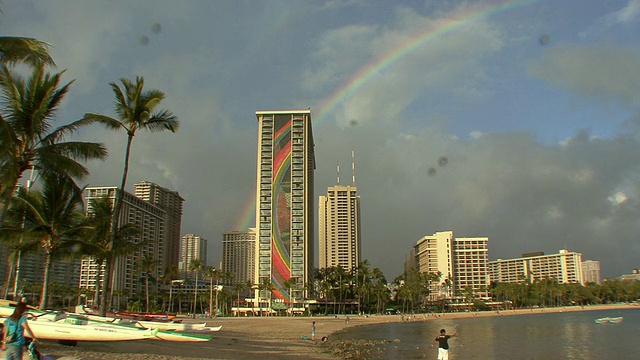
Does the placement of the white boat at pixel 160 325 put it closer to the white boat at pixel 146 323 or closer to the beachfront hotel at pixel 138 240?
the white boat at pixel 146 323

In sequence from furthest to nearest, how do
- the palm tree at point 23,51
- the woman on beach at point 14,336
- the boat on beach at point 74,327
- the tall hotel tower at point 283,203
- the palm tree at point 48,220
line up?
the tall hotel tower at point 283,203, the palm tree at point 48,220, the boat on beach at point 74,327, the palm tree at point 23,51, the woman on beach at point 14,336

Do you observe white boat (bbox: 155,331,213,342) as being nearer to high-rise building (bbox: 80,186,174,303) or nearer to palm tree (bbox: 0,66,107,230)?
palm tree (bbox: 0,66,107,230)

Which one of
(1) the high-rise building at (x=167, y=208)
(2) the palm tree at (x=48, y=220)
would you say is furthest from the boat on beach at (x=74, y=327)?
(1) the high-rise building at (x=167, y=208)

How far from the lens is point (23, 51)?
14195 millimetres

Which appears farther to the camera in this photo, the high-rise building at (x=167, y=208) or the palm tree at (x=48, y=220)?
the high-rise building at (x=167, y=208)

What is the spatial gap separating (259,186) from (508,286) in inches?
3307

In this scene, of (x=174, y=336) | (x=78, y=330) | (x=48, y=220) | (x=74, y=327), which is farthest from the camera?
(x=174, y=336)

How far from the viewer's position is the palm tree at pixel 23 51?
45.9ft

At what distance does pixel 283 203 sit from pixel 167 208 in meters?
84.7

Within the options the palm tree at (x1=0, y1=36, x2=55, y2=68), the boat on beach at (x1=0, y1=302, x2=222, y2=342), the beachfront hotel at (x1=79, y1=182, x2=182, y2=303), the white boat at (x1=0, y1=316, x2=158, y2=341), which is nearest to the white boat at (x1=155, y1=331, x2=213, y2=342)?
the boat on beach at (x1=0, y1=302, x2=222, y2=342)

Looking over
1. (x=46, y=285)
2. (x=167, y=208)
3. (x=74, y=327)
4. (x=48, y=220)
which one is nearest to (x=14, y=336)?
(x=74, y=327)

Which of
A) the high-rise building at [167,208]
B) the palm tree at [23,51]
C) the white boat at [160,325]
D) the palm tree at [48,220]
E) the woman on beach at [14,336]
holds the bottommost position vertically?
the white boat at [160,325]

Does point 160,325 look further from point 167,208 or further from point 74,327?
point 167,208

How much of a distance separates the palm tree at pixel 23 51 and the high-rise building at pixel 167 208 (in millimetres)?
174252
